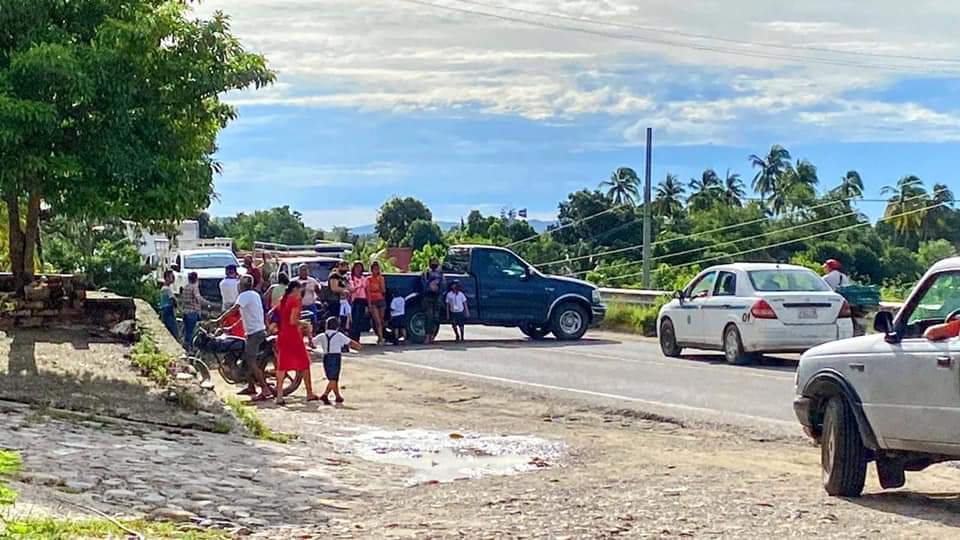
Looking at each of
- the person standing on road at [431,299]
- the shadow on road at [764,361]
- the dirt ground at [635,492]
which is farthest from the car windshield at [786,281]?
the person standing on road at [431,299]

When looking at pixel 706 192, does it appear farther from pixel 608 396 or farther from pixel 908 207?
pixel 608 396

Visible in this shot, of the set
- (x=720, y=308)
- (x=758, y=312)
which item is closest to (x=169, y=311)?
(x=720, y=308)

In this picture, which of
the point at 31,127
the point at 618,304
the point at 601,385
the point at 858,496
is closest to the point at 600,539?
the point at 858,496

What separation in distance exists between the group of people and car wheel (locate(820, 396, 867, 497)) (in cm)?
786

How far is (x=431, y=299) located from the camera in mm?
27109

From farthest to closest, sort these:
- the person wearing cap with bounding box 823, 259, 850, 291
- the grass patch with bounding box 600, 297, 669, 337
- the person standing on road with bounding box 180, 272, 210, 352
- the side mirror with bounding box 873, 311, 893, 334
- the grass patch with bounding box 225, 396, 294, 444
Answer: the grass patch with bounding box 600, 297, 669, 337 → the person wearing cap with bounding box 823, 259, 850, 291 → the person standing on road with bounding box 180, 272, 210, 352 → the grass patch with bounding box 225, 396, 294, 444 → the side mirror with bounding box 873, 311, 893, 334

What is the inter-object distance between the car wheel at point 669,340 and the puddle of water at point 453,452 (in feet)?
32.8

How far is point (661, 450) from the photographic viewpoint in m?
12.8

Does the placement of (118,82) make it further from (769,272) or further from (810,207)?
(810,207)

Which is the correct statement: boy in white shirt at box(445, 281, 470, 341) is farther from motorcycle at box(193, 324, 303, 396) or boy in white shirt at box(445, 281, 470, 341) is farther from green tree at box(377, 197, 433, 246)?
green tree at box(377, 197, 433, 246)

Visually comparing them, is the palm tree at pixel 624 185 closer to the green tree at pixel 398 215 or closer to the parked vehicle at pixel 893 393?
the green tree at pixel 398 215

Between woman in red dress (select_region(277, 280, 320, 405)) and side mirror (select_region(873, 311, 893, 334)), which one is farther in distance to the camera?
woman in red dress (select_region(277, 280, 320, 405))

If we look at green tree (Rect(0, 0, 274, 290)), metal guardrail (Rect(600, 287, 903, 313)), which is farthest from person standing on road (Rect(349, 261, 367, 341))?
green tree (Rect(0, 0, 274, 290))

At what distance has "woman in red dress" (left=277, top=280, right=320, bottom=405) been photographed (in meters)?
16.4
